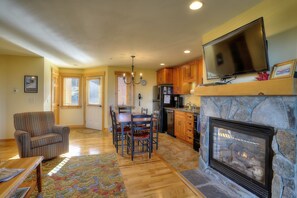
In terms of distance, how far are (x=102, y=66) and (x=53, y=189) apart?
14.3 ft

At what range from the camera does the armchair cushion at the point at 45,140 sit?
9.28 ft

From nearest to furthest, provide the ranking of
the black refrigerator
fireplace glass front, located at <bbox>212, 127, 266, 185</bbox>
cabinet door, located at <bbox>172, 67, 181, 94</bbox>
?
fireplace glass front, located at <bbox>212, 127, 266, 185</bbox> < cabinet door, located at <bbox>172, 67, 181, 94</bbox> < the black refrigerator

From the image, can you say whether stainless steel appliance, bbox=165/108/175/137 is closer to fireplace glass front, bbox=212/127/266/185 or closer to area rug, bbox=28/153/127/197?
area rug, bbox=28/153/127/197

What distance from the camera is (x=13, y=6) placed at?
1915 millimetres

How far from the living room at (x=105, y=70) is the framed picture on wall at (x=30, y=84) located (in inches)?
3.1

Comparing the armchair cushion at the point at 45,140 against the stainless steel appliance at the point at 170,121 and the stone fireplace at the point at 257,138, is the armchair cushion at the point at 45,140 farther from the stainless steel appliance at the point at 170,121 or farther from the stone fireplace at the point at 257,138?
the stainless steel appliance at the point at 170,121

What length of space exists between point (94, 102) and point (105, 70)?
1.37 metres

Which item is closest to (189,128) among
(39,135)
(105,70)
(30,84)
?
(39,135)

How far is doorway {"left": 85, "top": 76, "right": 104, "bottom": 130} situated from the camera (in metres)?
5.80

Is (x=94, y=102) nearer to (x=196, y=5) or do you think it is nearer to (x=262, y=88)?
(x=196, y=5)

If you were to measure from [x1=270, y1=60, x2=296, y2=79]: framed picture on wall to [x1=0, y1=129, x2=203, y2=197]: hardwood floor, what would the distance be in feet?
5.56

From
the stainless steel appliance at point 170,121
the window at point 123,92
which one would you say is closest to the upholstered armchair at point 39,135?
the window at point 123,92

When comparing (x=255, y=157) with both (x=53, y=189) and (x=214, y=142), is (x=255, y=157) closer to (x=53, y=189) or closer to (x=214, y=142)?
(x=214, y=142)

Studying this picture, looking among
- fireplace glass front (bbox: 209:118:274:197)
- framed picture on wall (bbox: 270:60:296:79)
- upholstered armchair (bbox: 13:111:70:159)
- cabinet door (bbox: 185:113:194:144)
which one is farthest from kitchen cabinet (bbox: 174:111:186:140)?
upholstered armchair (bbox: 13:111:70:159)
